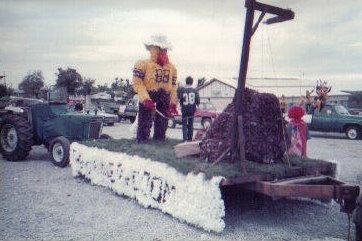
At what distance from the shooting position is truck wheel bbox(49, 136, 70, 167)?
314 inches

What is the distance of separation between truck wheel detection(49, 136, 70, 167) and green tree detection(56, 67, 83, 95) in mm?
41643

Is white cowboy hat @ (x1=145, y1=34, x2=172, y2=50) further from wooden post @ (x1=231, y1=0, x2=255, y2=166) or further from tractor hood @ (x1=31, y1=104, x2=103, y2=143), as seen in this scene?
tractor hood @ (x1=31, y1=104, x2=103, y2=143)

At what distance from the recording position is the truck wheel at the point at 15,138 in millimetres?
8406

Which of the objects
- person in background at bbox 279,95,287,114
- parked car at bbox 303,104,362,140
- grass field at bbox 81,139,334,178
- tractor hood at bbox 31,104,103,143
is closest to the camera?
grass field at bbox 81,139,334,178

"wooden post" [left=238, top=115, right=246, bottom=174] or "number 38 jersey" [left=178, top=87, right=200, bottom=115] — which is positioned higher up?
"number 38 jersey" [left=178, top=87, right=200, bottom=115]

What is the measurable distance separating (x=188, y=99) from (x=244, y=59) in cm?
453

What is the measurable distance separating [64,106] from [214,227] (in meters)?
6.22

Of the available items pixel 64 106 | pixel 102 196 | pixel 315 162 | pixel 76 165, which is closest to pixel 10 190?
pixel 76 165

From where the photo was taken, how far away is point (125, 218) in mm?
4723

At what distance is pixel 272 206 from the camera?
5.29m

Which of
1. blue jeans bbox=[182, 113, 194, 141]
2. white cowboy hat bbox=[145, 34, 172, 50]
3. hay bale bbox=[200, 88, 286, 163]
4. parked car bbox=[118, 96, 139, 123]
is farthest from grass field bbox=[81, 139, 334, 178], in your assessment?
parked car bbox=[118, 96, 139, 123]

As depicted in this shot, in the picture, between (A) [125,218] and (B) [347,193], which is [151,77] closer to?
(A) [125,218]

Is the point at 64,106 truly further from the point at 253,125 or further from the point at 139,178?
the point at 253,125

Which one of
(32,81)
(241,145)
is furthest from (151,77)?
(32,81)
